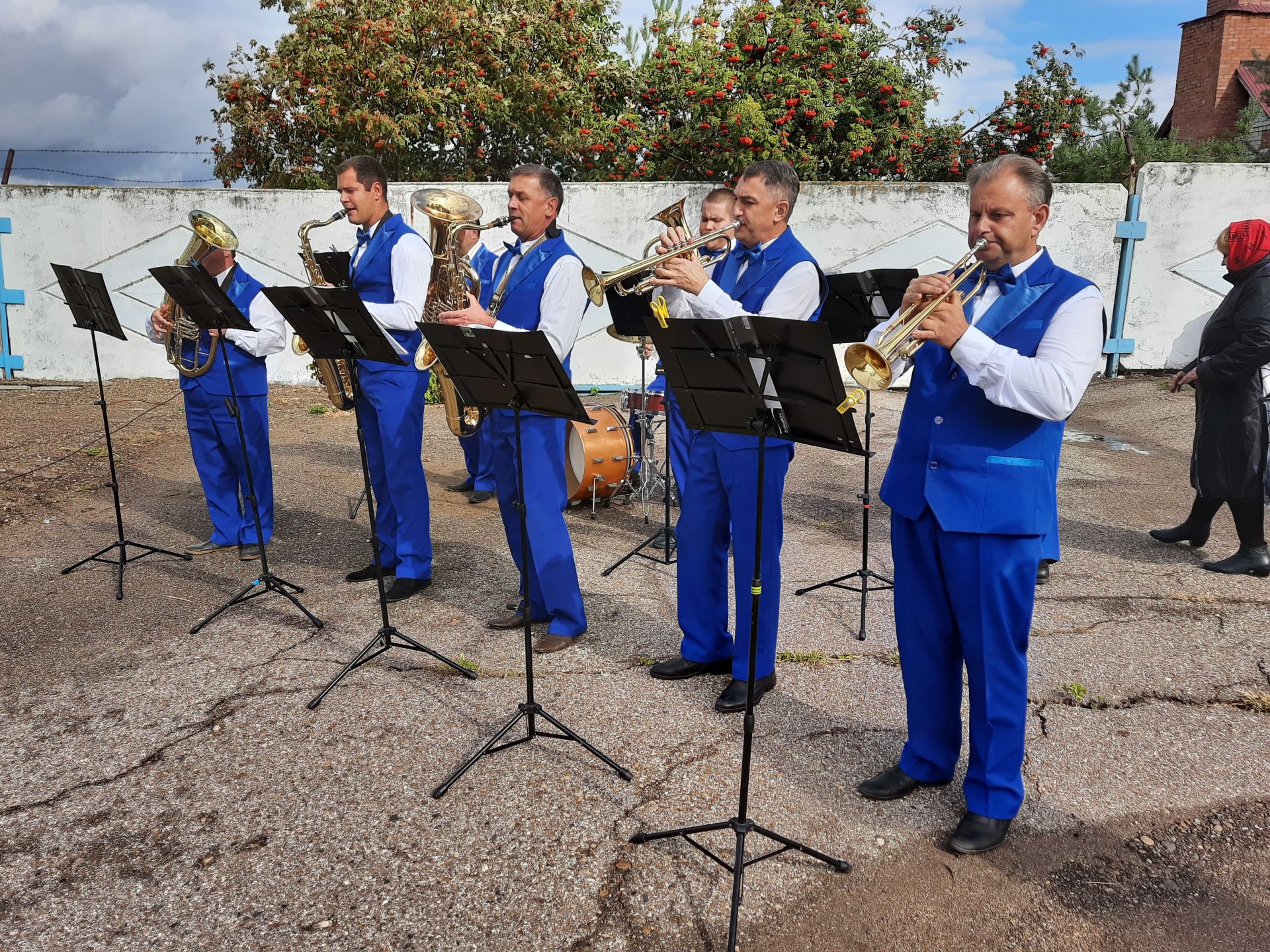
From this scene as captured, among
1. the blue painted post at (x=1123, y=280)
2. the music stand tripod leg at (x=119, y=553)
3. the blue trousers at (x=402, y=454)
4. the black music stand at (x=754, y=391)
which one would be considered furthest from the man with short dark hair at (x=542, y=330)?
the blue painted post at (x=1123, y=280)

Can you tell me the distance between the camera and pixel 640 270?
421cm

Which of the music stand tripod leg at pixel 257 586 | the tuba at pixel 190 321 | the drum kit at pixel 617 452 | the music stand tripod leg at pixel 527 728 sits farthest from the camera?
the drum kit at pixel 617 452

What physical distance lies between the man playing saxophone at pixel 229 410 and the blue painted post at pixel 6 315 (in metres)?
7.07

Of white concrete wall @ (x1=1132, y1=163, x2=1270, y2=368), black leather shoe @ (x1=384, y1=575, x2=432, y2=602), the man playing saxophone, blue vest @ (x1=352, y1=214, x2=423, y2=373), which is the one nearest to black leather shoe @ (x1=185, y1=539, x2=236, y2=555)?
the man playing saxophone

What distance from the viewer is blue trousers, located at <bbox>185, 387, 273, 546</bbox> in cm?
622

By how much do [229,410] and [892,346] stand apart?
470 cm

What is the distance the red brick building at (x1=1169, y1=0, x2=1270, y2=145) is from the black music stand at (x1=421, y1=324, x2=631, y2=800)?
930 inches

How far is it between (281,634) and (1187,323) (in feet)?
37.5

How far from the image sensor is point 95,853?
3.23m

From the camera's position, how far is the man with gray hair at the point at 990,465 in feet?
9.32

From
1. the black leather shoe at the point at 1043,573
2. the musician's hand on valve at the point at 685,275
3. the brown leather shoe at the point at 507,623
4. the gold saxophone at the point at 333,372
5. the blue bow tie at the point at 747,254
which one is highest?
the blue bow tie at the point at 747,254

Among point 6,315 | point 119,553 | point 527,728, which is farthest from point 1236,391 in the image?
point 6,315

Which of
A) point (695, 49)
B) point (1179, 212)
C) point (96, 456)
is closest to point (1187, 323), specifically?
point (1179, 212)

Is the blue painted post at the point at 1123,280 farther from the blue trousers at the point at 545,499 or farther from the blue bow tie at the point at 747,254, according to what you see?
the blue trousers at the point at 545,499
